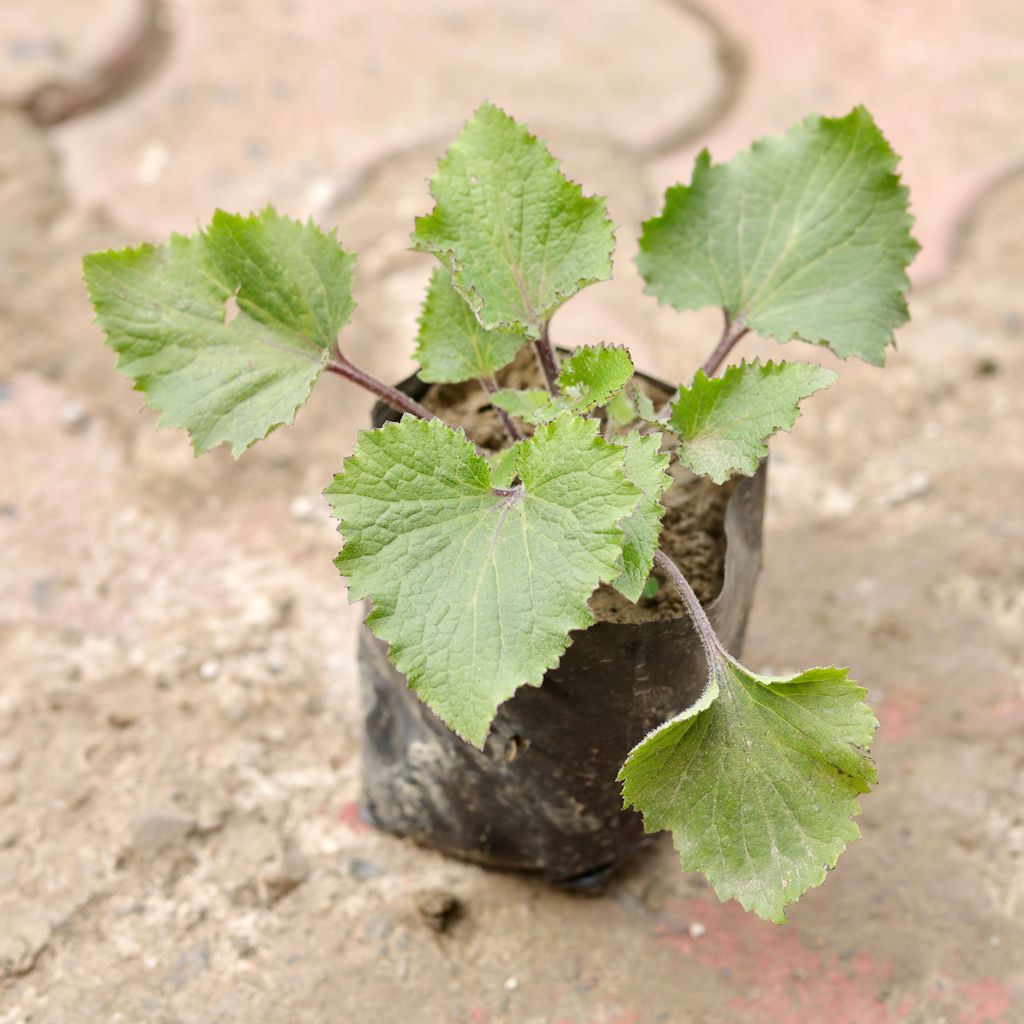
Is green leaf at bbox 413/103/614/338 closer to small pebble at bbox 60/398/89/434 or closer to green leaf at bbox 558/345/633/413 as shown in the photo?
green leaf at bbox 558/345/633/413

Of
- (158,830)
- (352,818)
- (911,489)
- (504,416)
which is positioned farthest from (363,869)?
(911,489)

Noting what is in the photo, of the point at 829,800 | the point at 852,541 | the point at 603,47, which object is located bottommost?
the point at 852,541

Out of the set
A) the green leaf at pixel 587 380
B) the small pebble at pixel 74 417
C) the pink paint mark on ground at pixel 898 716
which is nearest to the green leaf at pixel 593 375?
the green leaf at pixel 587 380

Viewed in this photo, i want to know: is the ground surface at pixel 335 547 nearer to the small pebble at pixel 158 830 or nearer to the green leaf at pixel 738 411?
the small pebble at pixel 158 830

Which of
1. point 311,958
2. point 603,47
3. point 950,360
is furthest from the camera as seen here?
point 603,47

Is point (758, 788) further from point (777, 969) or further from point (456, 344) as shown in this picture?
point (456, 344)

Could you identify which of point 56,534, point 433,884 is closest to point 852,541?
point 433,884

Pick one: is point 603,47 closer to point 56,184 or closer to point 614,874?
point 56,184

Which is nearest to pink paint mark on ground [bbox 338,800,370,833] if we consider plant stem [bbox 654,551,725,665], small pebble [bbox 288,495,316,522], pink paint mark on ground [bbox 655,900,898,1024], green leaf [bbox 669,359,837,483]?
pink paint mark on ground [bbox 655,900,898,1024]
